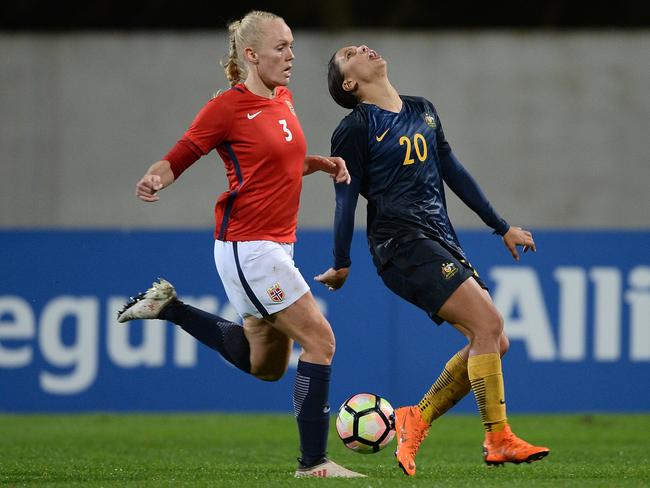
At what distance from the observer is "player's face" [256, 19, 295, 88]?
5719mm

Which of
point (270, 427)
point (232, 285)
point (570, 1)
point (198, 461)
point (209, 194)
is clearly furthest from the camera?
point (570, 1)

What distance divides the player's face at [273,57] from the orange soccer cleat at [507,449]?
188 cm

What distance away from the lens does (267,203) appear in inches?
221

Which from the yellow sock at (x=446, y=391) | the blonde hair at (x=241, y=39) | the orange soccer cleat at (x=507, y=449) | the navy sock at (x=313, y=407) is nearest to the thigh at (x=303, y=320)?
the navy sock at (x=313, y=407)

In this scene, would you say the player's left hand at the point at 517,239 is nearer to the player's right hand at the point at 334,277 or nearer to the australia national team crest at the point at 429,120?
the australia national team crest at the point at 429,120

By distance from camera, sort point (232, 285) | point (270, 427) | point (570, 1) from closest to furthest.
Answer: point (232, 285)
point (270, 427)
point (570, 1)

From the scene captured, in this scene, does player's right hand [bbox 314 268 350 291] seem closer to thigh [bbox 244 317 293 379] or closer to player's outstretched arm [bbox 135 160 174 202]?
thigh [bbox 244 317 293 379]

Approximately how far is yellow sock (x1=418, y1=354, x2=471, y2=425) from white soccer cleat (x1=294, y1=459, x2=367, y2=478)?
2.01 ft

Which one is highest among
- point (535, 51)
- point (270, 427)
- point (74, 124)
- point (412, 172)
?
point (535, 51)

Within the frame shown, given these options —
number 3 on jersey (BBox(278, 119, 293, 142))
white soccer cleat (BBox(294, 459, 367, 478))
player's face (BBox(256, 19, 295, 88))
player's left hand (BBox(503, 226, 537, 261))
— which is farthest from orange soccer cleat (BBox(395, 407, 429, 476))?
player's face (BBox(256, 19, 295, 88))

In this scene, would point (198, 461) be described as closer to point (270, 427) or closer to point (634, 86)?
point (270, 427)

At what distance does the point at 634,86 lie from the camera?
46.6ft

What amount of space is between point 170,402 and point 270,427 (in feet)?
2.92

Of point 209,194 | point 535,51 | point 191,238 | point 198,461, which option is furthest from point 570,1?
point 198,461
